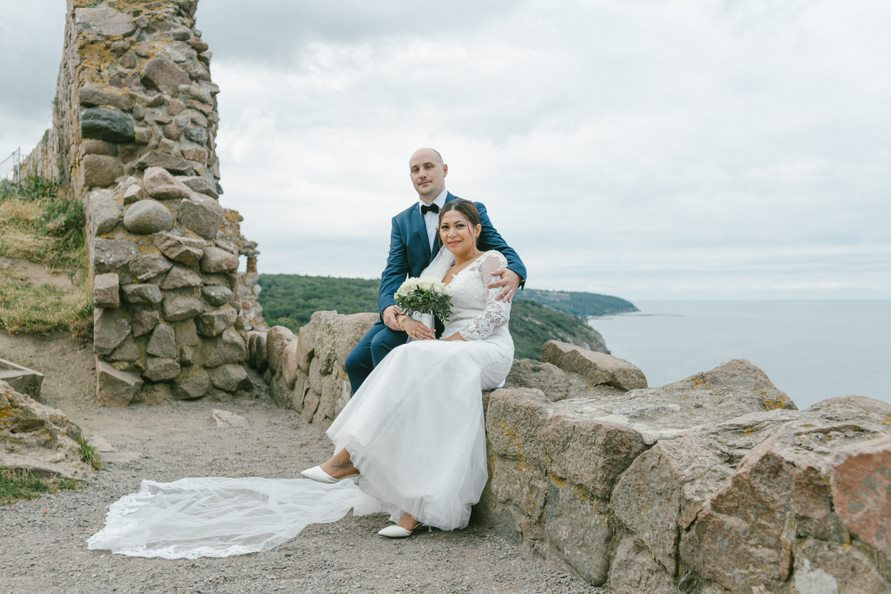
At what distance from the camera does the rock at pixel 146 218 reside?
7867 millimetres

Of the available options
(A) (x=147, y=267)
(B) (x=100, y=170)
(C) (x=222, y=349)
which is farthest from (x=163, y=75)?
(C) (x=222, y=349)

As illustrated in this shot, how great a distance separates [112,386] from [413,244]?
4.12 m

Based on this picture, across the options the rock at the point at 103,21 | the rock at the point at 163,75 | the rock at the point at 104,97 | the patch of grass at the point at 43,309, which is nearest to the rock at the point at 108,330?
the patch of grass at the point at 43,309

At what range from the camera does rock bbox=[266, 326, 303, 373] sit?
8524mm

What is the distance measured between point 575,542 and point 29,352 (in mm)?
6747

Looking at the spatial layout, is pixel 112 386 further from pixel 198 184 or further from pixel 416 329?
pixel 416 329

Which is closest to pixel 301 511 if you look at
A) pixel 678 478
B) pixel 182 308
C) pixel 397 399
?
pixel 397 399

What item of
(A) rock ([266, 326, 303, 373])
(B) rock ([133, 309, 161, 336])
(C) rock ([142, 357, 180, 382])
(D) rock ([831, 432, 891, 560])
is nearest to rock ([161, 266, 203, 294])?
(B) rock ([133, 309, 161, 336])

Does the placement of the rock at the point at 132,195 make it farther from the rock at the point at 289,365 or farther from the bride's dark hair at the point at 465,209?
the bride's dark hair at the point at 465,209

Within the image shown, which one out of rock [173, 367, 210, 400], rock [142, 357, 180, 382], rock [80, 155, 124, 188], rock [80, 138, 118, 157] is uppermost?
rock [80, 138, 118, 157]

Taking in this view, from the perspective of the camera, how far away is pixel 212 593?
3.19m

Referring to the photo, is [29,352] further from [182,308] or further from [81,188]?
[81,188]

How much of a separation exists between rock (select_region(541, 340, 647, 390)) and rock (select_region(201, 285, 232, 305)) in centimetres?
450

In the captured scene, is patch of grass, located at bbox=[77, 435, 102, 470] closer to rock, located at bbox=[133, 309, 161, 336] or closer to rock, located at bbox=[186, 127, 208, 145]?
rock, located at bbox=[133, 309, 161, 336]
